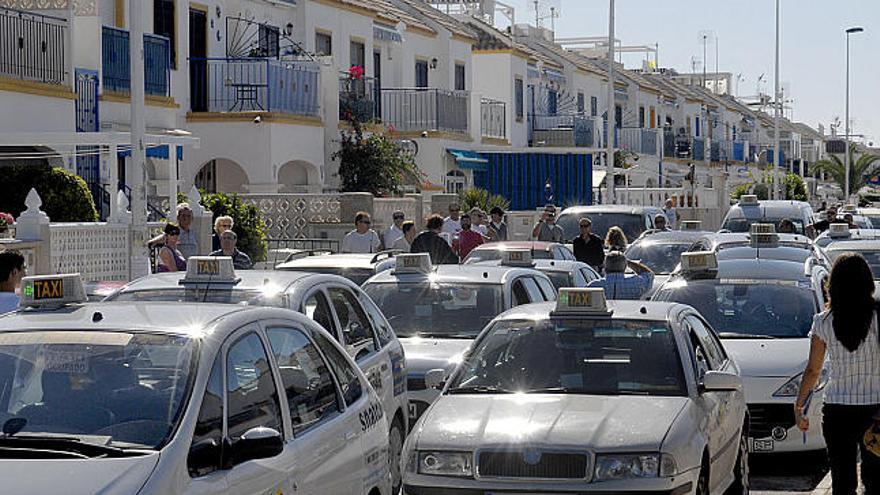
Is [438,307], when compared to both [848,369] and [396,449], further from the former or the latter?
[848,369]

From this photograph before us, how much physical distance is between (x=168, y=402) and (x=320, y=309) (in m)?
4.26

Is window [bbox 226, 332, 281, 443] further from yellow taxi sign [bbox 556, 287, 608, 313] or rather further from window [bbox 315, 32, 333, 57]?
window [bbox 315, 32, 333, 57]

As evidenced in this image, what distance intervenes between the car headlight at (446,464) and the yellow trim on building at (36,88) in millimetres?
14747

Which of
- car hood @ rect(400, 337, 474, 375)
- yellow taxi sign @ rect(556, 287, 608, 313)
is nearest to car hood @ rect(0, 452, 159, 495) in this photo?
yellow taxi sign @ rect(556, 287, 608, 313)

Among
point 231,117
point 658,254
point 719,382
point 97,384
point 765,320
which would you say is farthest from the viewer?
point 231,117

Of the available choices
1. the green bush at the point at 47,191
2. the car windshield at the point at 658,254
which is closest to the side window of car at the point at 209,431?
the green bush at the point at 47,191

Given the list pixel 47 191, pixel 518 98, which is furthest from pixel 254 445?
pixel 518 98

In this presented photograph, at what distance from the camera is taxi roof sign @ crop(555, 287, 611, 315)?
9508 millimetres

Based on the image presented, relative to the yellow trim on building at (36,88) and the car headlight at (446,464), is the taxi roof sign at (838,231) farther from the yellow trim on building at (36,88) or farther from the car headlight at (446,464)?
the car headlight at (446,464)

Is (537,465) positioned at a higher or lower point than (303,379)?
lower

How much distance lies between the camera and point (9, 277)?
10180 mm

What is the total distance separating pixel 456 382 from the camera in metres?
9.24

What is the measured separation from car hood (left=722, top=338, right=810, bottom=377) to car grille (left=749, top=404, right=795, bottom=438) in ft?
0.85

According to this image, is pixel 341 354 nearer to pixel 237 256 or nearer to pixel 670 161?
pixel 237 256
